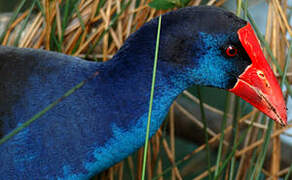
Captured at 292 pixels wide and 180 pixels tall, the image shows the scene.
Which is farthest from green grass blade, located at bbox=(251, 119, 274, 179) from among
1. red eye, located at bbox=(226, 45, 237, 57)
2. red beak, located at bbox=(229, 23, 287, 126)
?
red eye, located at bbox=(226, 45, 237, 57)

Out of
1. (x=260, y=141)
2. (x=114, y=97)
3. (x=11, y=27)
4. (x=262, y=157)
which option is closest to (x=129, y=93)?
(x=114, y=97)

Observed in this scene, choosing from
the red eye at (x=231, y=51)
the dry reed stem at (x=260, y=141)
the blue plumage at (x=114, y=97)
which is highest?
the red eye at (x=231, y=51)

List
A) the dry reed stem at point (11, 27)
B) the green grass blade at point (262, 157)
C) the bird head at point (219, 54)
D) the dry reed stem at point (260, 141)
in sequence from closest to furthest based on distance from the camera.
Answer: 1. the bird head at point (219, 54)
2. the green grass blade at point (262, 157)
3. the dry reed stem at point (260, 141)
4. the dry reed stem at point (11, 27)

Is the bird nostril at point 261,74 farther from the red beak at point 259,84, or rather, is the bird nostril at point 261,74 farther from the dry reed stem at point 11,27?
the dry reed stem at point 11,27

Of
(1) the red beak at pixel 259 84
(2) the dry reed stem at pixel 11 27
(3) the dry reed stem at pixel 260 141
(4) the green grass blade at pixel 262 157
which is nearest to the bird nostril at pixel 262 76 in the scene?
(1) the red beak at pixel 259 84

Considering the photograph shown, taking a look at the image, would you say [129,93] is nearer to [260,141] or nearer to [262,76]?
[262,76]

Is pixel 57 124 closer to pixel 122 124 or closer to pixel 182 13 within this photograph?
pixel 122 124

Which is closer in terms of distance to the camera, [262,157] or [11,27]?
[262,157]

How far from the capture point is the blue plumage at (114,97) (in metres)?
0.86

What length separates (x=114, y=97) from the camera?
0.89 meters

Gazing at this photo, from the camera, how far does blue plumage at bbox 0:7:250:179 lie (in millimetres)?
857

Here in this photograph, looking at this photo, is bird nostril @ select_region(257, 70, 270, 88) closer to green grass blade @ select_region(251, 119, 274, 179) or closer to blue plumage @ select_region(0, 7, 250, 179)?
blue plumage @ select_region(0, 7, 250, 179)

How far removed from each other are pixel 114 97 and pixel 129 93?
0.11ft

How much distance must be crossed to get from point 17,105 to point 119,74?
224 mm
